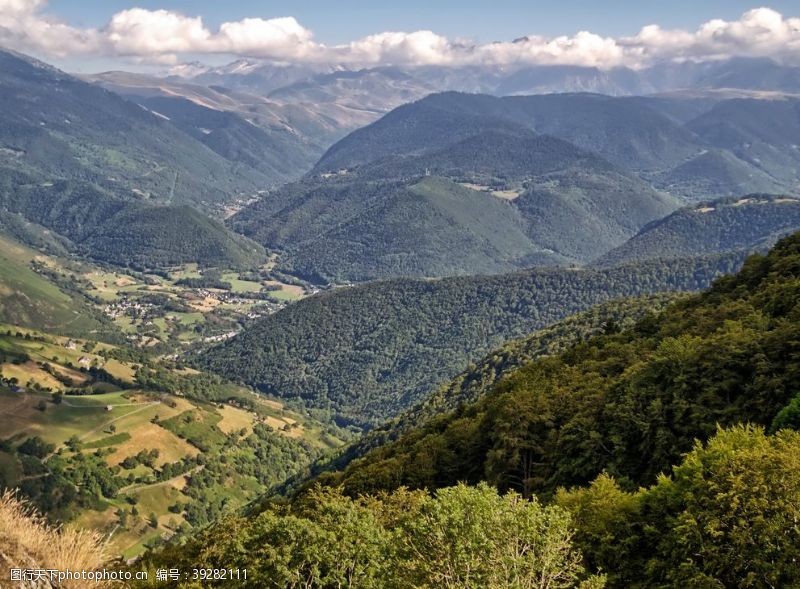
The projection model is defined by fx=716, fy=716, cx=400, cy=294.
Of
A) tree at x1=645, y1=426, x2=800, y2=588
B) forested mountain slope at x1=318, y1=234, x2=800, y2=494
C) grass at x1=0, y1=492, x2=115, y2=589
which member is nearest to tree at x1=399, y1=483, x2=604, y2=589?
tree at x1=645, y1=426, x2=800, y2=588

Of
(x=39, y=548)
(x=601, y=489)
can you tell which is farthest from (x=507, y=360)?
(x=39, y=548)

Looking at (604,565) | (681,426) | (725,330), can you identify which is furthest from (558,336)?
(604,565)

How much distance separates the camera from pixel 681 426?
54.6 m

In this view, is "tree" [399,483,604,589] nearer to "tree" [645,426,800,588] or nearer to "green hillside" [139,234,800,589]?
"green hillside" [139,234,800,589]

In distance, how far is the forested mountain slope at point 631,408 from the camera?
5409cm

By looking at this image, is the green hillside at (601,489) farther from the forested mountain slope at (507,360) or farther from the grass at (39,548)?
the forested mountain slope at (507,360)

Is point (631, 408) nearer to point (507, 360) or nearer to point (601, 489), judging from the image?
point (601, 489)

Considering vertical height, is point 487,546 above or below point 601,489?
above

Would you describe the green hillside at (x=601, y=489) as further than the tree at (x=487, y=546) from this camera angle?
Yes

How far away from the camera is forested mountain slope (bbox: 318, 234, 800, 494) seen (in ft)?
177

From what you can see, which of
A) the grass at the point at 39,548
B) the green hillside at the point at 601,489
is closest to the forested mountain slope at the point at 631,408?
the green hillside at the point at 601,489

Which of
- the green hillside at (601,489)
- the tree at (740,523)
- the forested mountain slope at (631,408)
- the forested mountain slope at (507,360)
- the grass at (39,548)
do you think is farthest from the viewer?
the forested mountain slope at (507,360)

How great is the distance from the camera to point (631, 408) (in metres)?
58.5

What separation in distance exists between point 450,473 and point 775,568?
43.0 meters
